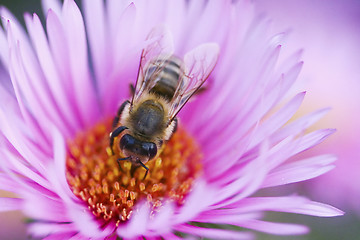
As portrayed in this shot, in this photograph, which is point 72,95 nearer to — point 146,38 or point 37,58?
point 37,58

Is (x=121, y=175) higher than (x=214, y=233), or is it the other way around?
(x=121, y=175)

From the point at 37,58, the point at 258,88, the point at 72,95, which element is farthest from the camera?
the point at 72,95

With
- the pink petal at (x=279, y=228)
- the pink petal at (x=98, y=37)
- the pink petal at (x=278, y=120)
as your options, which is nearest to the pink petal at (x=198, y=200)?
the pink petal at (x=279, y=228)

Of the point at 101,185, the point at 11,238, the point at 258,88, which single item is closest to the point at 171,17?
the point at 258,88

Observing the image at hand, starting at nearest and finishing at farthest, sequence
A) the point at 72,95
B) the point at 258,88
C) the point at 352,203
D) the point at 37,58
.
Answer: the point at 258,88, the point at 37,58, the point at 72,95, the point at 352,203

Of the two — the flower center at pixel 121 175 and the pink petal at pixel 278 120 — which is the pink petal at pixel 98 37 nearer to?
the flower center at pixel 121 175

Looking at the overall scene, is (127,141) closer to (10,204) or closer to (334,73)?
(10,204)

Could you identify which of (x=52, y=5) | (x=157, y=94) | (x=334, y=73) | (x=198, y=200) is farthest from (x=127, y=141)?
(x=334, y=73)
